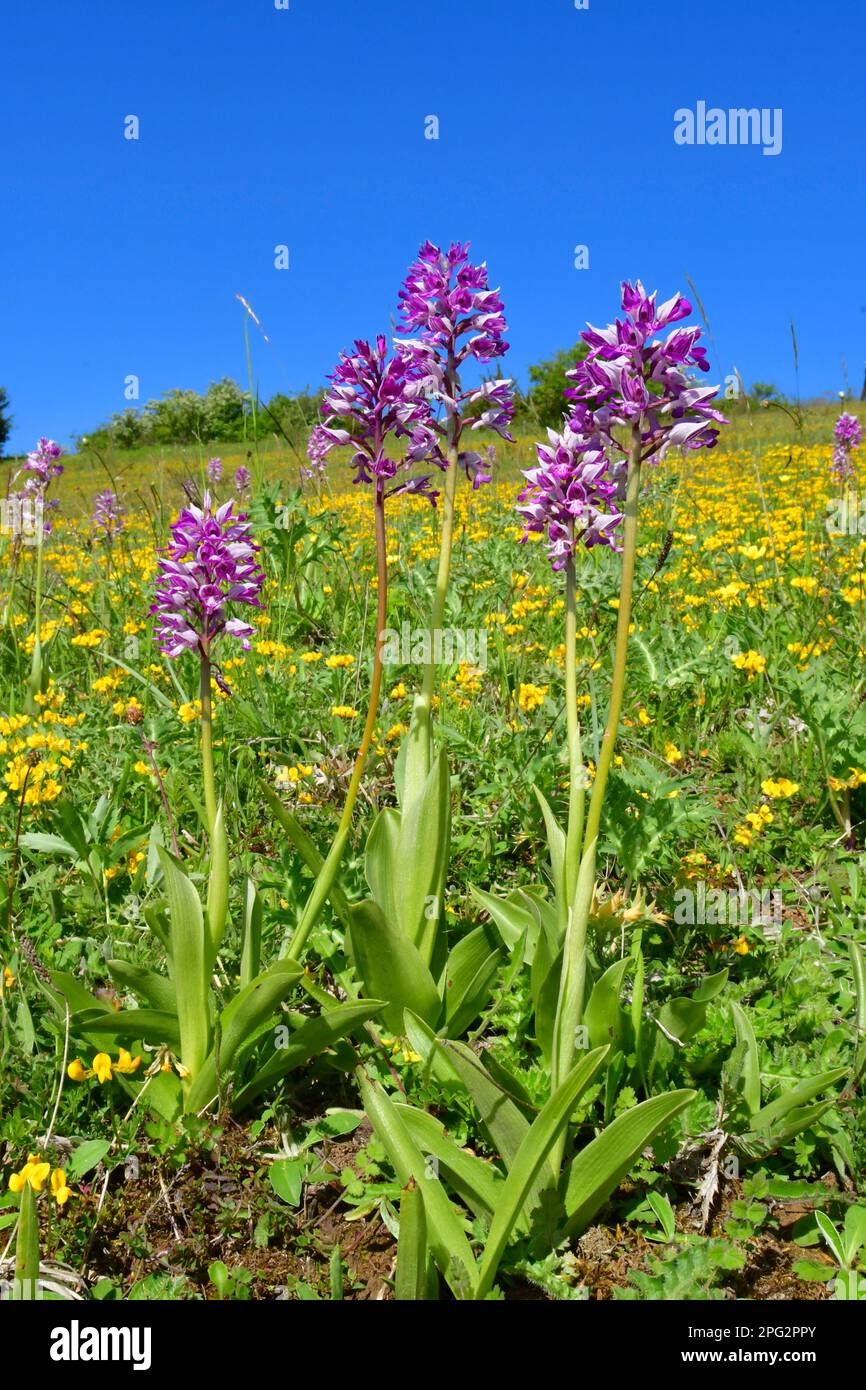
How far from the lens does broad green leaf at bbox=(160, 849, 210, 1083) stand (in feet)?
6.82

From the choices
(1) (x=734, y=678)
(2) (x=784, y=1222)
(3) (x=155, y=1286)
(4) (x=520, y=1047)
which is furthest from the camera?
(1) (x=734, y=678)

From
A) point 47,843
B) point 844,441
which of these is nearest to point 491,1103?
point 47,843

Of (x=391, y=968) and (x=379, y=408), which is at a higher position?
(x=379, y=408)

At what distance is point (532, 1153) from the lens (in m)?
1.62

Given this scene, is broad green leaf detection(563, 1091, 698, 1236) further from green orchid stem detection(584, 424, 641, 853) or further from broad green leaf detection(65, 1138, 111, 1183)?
broad green leaf detection(65, 1138, 111, 1183)

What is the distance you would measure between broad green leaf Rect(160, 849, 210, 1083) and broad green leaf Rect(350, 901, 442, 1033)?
35cm

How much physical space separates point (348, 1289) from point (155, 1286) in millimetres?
382

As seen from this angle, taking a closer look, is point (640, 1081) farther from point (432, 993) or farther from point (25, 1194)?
point (25, 1194)

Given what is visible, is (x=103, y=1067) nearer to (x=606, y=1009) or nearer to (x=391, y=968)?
(x=391, y=968)

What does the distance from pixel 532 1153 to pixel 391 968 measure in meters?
0.74

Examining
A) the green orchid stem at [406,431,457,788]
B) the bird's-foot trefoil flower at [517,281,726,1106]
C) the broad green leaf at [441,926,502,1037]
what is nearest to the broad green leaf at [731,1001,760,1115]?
the bird's-foot trefoil flower at [517,281,726,1106]

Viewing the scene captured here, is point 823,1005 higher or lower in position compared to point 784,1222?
higher

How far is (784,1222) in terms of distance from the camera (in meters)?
2.06
